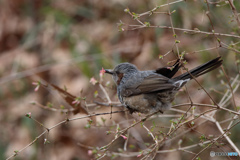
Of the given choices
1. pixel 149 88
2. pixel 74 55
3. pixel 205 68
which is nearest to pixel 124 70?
pixel 149 88

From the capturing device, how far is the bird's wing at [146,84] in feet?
11.4

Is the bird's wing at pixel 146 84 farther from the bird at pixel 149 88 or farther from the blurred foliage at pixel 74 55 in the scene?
the blurred foliage at pixel 74 55

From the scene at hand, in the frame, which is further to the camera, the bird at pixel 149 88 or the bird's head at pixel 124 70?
the bird's head at pixel 124 70

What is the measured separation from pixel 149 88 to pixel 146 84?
0.35 ft

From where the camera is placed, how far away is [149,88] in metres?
3.63

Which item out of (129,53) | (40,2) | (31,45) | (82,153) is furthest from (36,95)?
(129,53)

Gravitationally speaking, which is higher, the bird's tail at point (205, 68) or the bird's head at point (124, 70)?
the bird's tail at point (205, 68)

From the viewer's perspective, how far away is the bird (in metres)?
3.43

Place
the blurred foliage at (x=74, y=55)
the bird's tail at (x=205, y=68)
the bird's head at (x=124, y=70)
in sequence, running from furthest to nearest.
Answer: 1. the blurred foliage at (x=74, y=55)
2. the bird's head at (x=124, y=70)
3. the bird's tail at (x=205, y=68)

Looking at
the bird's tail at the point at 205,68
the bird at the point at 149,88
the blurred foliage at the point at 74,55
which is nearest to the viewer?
the bird's tail at the point at 205,68

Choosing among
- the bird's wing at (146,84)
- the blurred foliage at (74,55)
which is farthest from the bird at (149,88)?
the blurred foliage at (74,55)

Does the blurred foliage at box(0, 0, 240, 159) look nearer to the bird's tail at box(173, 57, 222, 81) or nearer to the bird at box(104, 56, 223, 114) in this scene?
the bird at box(104, 56, 223, 114)

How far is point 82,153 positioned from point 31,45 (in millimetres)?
2726

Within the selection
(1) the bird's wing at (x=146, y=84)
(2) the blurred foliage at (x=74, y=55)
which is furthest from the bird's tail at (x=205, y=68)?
(2) the blurred foliage at (x=74, y=55)
